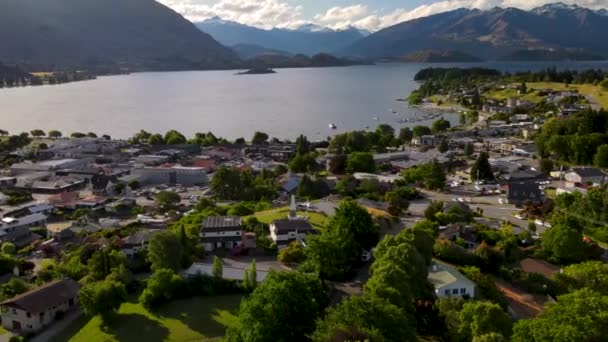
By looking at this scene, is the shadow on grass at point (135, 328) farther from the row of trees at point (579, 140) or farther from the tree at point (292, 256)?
the row of trees at point (579, 140)

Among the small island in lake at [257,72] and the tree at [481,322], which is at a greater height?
the small island in lake at [257,72]

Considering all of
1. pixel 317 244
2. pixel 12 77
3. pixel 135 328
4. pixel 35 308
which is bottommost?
pixel 135 328

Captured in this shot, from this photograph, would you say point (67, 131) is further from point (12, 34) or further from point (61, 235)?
point (12, 34)

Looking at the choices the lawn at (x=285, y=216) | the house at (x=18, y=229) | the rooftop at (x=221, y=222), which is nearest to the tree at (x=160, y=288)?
the rooftop at (x=221, y=222)

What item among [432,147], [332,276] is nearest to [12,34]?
[432,147]

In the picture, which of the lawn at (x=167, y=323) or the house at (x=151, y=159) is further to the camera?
the house at (x=151, y=159)

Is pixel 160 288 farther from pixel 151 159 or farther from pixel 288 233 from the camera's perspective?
pixel 151 159

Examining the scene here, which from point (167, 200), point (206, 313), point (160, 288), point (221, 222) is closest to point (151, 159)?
point (167, 200)
